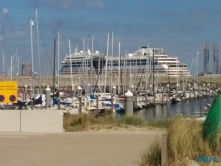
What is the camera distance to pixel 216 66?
513ft

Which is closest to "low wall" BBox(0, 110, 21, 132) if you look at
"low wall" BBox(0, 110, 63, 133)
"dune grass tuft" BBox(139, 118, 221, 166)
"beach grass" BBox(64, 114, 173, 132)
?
"low wall" BBox(0, 110, 63, 133)

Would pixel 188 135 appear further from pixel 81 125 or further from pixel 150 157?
pixel 81 125

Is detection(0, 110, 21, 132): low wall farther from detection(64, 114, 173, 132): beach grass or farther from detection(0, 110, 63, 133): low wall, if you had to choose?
detection(64, 114, 173, 132): beach grass

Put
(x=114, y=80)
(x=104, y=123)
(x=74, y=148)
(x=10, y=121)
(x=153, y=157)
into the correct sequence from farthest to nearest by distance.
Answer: (x=114, y=80) → (x=104, y=123) → (x=10, y=121) → (x=74, y=148) → (x=153, y=157)

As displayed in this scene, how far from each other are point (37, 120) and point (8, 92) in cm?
281

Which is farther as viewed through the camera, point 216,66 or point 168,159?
point 216,66

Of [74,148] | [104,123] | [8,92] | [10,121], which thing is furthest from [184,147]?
[8,92]

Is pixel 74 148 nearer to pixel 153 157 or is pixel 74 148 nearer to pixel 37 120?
pixel 153 157

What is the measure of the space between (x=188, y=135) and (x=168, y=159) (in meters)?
1.06

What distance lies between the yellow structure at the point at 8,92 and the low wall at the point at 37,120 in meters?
1.96

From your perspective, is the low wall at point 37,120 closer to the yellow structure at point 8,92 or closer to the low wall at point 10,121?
the low wall at point 10,121

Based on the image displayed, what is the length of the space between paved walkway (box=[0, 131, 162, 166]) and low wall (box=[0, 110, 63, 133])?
0.91 metres

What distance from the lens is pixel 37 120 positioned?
2033 centimetres

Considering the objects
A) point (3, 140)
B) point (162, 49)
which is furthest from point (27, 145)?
point (162, 49)
